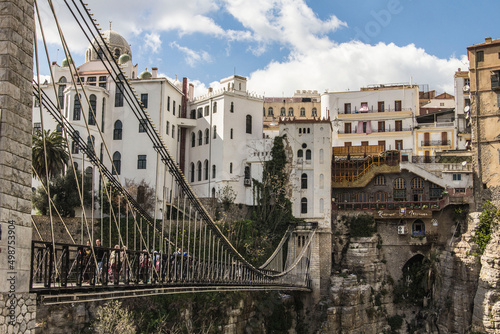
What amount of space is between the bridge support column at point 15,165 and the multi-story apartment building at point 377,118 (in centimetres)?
4652

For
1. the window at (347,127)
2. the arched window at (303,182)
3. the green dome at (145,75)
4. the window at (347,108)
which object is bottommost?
the arched window at (303,182)

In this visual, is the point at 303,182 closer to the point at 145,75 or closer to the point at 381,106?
the point at 381,106

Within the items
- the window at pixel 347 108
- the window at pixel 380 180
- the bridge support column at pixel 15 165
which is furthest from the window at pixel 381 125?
the bridge support column at pixel 15 165

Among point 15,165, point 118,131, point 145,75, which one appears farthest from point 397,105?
point 15,165

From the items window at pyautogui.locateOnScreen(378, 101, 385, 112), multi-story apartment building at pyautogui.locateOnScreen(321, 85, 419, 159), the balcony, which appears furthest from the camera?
window at pyautogui.locateOnScreen(378, 101, 385, 112)

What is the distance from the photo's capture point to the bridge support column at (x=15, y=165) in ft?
43.1

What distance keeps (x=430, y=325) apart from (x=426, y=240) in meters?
5.93

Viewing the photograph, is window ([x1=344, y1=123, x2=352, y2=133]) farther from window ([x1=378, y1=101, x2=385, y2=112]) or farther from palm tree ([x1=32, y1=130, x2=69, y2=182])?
palm tree ([x1=32, y1=130, x2=69, y2=182])

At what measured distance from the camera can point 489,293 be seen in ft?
142

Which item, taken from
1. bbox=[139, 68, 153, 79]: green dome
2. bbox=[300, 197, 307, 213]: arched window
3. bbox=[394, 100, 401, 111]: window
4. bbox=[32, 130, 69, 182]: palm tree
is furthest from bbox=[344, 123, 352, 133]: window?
bbox=[32, 130, 69, 182]: palm tree

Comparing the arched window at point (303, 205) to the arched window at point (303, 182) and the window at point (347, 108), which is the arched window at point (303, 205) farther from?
the window at point (347, 108)

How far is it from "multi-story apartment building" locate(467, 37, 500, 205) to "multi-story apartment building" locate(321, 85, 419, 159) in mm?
9939

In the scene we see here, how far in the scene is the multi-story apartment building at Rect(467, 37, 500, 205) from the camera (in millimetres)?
48188

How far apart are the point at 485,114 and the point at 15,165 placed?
135 feet
